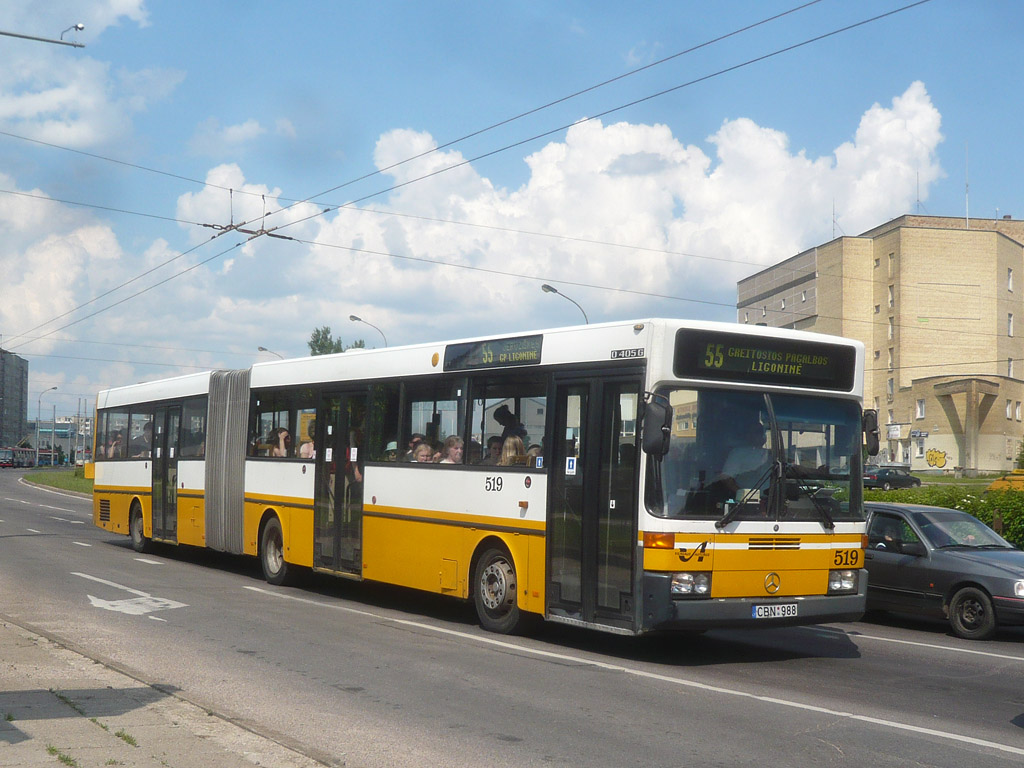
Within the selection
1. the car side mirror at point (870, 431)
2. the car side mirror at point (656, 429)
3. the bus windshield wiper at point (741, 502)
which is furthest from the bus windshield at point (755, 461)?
the car side mirror at point (656, 429)

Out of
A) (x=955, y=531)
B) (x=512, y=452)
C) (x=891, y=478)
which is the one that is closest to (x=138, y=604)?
(x=512, y=452)

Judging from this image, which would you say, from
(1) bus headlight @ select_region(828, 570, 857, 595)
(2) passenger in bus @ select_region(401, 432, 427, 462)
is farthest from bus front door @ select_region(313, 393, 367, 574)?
(1) bus headlight @ select_region(828, 570, 857, 595)

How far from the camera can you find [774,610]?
10133 mm

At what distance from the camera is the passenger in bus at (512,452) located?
1169 centimetres

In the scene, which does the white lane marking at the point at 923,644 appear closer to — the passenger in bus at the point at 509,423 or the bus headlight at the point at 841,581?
the bus headlight at the point at 841,581

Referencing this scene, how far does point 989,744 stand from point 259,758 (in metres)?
4.46

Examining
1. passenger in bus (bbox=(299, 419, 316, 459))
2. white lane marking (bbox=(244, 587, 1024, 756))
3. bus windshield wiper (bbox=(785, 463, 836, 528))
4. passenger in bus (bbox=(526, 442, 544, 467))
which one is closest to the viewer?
white lane marking (bbox=(244, 587, 1024, 756))

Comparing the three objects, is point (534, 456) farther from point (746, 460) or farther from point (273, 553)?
point (273, 553)

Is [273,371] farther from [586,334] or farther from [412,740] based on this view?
[412,740]

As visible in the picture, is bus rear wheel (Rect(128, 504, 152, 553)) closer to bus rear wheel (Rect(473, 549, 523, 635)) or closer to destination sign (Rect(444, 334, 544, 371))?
destination sign (Rect(444, 334, 544, 371))

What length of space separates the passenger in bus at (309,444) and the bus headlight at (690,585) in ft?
24.0

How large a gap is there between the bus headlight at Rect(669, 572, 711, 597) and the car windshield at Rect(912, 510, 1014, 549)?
5.48 m

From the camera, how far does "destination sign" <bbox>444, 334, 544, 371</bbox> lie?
11766 mm

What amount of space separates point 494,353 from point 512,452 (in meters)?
1.18
